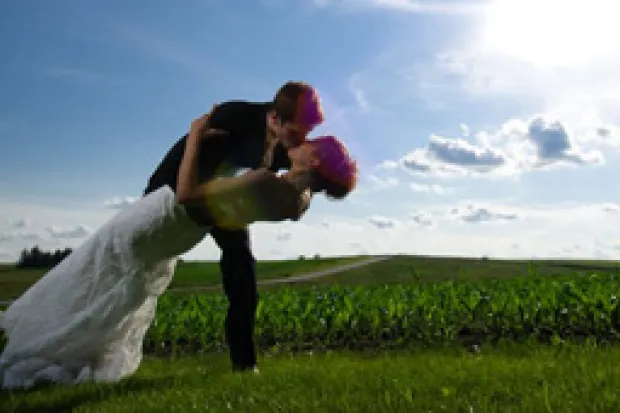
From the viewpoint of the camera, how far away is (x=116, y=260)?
5.80 m

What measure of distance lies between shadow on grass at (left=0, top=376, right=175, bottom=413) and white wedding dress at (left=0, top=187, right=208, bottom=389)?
18 centimetres

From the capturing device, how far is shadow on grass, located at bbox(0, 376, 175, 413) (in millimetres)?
5215

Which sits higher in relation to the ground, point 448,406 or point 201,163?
point 201,163

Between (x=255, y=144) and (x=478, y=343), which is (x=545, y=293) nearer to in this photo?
(x=478, y=343)

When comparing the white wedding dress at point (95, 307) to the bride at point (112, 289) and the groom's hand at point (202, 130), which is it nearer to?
the bride at point (112, 289)

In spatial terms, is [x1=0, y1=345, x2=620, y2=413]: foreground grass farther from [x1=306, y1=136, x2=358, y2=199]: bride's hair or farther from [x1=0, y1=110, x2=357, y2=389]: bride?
[x1=306, y1=136, x2=358, y2=199]: bride's hair

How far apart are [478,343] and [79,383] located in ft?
13.8

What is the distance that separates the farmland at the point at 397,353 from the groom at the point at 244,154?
1.52ft

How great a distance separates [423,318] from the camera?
328 inches

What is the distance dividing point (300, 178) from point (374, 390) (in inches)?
55.4

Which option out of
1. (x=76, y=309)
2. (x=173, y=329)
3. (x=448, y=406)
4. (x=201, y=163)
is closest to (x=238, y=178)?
(x=201, y=163)

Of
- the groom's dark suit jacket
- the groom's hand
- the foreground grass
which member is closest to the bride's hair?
the groom's dark suit jacket

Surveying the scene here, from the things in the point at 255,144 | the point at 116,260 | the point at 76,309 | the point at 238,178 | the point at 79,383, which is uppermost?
the point at 255,144

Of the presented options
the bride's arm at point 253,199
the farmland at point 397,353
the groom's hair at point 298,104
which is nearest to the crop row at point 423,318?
the farmland at point 397,353
